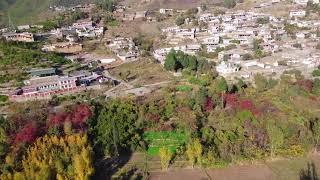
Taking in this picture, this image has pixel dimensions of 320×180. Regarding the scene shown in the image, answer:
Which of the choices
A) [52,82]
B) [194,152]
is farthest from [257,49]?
[194,152]

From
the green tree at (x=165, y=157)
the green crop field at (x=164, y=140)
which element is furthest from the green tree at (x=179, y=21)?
the green tree at (x=165, y=157)

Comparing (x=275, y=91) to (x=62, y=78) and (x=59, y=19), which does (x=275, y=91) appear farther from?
(x=59, y=19)

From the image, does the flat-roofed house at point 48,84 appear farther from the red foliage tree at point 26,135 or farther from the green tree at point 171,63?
the green tree at point 171,63

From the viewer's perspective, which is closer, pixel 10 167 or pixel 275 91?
pixel 10 167

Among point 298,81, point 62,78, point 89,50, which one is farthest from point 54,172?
point 89,50

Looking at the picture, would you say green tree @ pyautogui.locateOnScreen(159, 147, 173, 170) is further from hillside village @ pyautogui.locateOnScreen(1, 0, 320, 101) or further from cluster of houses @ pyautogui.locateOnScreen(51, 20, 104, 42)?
cluster of houses @ pyautogui.locateOnScreen(51, 20, 104, 42)

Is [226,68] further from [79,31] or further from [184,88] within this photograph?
[79,31]


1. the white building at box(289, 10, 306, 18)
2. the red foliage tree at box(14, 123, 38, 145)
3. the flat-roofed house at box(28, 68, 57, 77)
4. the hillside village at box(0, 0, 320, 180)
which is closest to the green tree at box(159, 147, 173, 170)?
the hillside village at box(0, 0, 320, 180)
